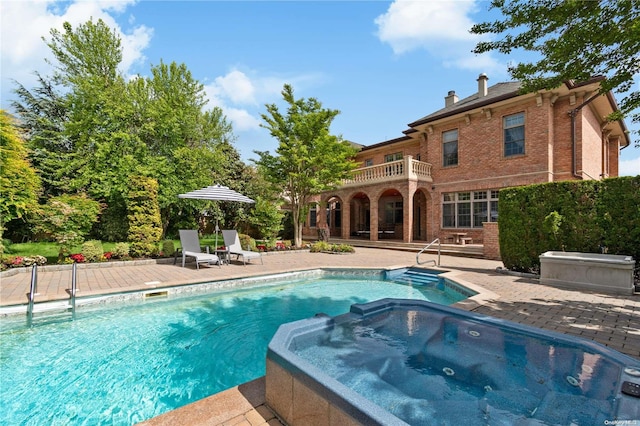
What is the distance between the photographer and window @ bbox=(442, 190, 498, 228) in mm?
16031

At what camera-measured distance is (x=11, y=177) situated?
9898 millimetres

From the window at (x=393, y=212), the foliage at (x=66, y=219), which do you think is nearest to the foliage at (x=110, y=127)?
the foliage at (x=66, y=219)

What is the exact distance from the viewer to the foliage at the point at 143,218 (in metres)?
11.5

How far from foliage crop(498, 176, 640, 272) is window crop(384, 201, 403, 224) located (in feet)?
40.0

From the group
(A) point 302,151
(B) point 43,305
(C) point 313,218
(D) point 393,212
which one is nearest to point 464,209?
(D) point 393,212

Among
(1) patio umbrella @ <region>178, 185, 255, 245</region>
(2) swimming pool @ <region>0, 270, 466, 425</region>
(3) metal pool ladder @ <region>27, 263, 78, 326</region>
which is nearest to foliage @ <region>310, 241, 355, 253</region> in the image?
(1) patio umbrella @ <region>178, 185, 255, 245</region>

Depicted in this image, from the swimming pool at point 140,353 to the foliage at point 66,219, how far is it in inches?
205

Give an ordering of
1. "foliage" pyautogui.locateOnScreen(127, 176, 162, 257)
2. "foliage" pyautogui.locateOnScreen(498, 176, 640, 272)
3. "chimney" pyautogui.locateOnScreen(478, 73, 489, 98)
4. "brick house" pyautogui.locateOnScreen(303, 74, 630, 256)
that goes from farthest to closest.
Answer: "chimney" pyautogui.locateOnScreen(478, 73, 489, 98) < "brick house" pyautogui.locateOnScreen(303, 74, 630, 256) < "foliage" pyautogui.locateOnScreen(127, 176, 162, 257) < "foliage" pyautogui.locateOnScreen(498, 176, 640, 272)

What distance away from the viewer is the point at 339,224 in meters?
25.8

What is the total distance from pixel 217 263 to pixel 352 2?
30.4ft

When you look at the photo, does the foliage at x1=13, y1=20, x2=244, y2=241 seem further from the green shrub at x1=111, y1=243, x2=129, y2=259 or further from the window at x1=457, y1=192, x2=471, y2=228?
the window at x1=457, y1=192, x2=471, y2=228

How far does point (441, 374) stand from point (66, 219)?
1168 centimetres

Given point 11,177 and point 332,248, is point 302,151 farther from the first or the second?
point 11,177

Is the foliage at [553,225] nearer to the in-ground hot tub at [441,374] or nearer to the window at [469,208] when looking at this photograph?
the in-ground hot tub at [441,374]
